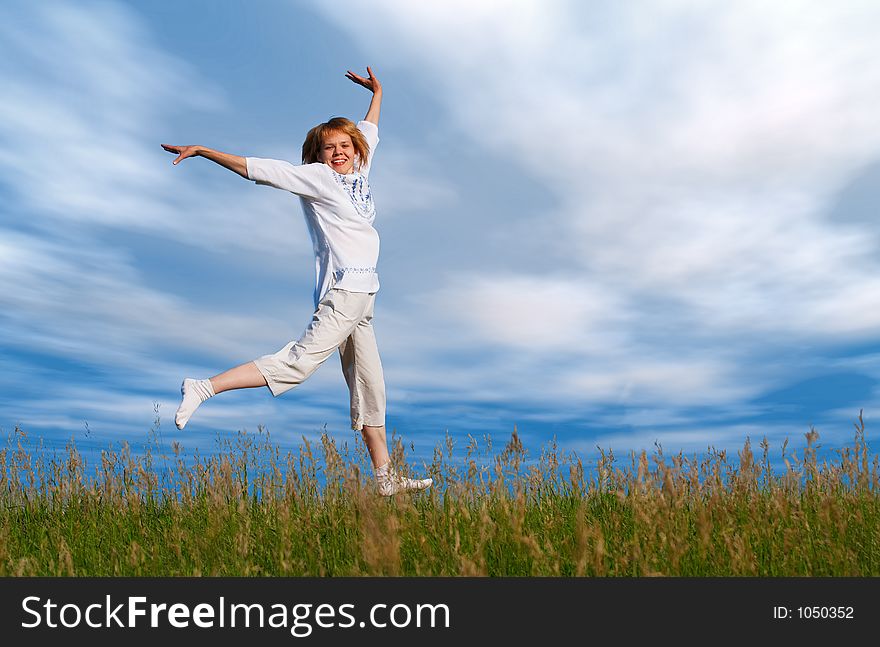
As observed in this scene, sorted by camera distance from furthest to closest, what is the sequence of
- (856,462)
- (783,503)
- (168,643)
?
(856,462), (783,503), (168,643)

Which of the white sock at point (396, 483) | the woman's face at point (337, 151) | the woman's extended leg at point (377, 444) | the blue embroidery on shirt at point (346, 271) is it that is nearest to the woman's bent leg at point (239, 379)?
the blue embroidery on shirt at point (346, 271)

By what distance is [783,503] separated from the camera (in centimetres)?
427

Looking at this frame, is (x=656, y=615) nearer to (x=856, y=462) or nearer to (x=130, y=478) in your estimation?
(x=856, y=462)

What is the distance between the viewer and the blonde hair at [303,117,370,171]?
19.9 ft

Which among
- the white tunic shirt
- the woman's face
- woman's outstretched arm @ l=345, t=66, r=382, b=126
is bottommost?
the white tunic shirt

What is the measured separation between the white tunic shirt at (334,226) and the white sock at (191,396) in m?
1.07

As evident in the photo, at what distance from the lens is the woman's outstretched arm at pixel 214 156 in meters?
5.04

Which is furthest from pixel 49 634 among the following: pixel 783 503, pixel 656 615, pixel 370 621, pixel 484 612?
pixel 783 503

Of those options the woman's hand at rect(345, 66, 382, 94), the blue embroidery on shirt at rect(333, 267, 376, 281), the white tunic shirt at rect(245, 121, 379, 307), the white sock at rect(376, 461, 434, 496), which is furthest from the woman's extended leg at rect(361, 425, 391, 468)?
the woman's hand at rect(345, 66, 382, 94)

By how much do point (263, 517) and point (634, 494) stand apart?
2.71m

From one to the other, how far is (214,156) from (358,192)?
3.90 ft

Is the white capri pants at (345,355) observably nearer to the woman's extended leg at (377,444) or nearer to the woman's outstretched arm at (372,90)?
the woman's extended leg at (377,444)

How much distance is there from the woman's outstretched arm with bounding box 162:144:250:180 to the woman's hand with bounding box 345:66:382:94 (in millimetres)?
1882

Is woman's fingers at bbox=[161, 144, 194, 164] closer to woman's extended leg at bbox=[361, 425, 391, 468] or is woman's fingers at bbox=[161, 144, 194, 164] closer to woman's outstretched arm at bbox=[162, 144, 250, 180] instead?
woman's outstretched arm at bbox=[162, 144, 250, 180]
